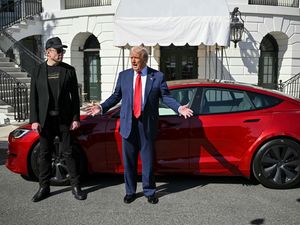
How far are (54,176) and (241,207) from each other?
2.46m

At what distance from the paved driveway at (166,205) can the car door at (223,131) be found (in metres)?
0.35

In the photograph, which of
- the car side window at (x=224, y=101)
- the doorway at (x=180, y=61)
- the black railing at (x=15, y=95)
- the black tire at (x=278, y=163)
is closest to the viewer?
the black tire at (x=278, y=163)

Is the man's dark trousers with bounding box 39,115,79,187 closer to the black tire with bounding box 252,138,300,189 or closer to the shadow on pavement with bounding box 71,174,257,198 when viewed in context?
the shadow on pavement with bounding box 71,174,257,198

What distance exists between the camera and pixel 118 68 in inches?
603

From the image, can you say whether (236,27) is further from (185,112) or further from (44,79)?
(44,79)

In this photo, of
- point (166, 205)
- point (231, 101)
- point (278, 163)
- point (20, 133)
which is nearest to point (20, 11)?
point (20, 133)

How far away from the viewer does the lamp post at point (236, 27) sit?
A: 542 inches

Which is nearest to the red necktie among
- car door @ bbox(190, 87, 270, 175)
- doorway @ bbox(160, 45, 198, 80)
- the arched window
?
car door @ bbox(190, 87, 270, 175)

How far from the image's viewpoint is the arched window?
16.1 meters

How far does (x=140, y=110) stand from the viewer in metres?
4.32

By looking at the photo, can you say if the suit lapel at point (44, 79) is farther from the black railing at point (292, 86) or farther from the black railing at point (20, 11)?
the black railing at point (20, 11)

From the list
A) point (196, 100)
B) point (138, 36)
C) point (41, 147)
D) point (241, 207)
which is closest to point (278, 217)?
point (241, 207)

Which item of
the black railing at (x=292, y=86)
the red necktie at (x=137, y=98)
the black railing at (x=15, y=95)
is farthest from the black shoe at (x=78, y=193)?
the black railing at (x=292, y=86)

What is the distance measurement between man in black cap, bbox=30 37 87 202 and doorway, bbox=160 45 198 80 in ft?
36.4
